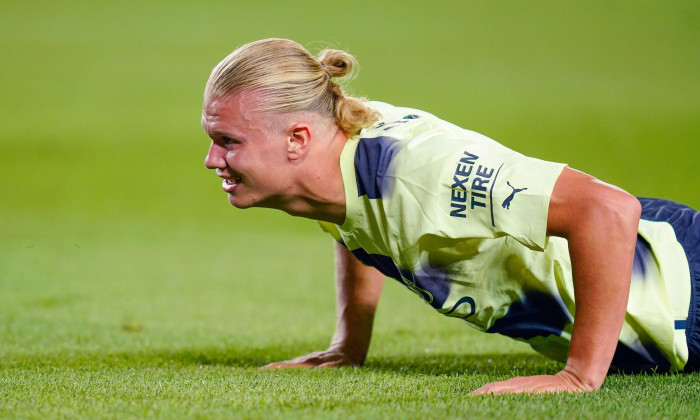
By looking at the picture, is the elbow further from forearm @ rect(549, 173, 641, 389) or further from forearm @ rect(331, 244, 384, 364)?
forearm @ rect(331, 244, 384, 364)

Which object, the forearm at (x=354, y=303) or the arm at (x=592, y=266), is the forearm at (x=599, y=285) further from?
the forearm at (x=354, y=303)

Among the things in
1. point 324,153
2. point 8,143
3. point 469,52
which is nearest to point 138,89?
point 8,143

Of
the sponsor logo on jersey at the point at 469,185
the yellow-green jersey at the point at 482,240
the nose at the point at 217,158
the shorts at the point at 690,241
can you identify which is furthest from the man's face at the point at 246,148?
the shorts at the point at 690,241

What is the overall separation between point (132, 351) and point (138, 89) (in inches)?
180

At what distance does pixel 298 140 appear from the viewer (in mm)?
1327

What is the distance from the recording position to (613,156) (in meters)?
5.39

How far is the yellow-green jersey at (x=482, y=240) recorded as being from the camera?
1212 millimetres

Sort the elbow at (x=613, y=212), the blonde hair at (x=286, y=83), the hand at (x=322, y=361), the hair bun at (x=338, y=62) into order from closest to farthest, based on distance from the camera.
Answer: the elbow at (x=613, y=212) < the blonde hair at (x=286, y=83) < the hair bun at (x=338, y=62) < the hand at (x=322, y=361)

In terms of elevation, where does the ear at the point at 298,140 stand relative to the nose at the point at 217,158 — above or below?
above

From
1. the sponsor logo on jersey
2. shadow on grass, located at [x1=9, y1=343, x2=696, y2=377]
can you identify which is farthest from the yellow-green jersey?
shadow on grass, located at [x1=9, y1=343, x2=696, y2=377]

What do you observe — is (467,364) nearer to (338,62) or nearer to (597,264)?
(597,264)

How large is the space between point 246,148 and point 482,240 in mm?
416

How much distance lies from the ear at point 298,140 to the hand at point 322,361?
517mm

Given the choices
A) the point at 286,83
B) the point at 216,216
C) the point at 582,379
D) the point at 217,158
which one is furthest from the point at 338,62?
the point at 216,216
